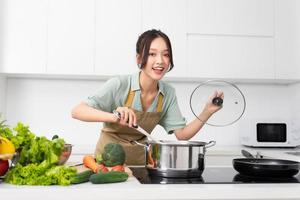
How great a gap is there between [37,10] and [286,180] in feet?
7.06

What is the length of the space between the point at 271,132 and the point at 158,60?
161 centimetres

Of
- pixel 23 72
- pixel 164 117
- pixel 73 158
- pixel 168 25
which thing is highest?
pixel 168 25

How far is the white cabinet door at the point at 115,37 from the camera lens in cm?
278

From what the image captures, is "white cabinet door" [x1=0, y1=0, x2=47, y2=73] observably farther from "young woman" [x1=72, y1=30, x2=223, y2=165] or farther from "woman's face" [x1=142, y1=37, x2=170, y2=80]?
"woman's face" [x1=142, y1=37, x2=170, y2=80]

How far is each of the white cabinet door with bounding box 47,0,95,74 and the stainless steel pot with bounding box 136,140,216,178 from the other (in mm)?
1719

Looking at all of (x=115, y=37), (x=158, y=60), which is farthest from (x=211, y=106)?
(x=115, y=37)

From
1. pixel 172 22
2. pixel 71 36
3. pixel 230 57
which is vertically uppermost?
pixel 172 22

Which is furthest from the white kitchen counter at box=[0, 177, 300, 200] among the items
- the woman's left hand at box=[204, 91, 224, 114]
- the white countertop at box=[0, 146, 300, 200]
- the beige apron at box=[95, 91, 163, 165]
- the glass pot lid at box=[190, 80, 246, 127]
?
the beige apron at box=[95, 91, 163, 165]

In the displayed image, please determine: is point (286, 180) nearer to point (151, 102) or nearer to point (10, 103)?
point (151, 102)

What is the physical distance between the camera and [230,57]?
2.90m

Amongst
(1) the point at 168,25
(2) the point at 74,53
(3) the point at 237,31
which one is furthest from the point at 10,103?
(3) the point at 237,31

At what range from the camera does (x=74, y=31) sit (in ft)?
9.05

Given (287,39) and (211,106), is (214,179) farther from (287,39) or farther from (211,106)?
(287,39)

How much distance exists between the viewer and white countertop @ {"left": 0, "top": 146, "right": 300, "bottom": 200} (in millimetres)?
923
